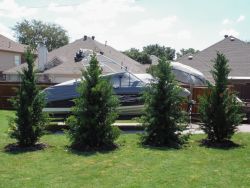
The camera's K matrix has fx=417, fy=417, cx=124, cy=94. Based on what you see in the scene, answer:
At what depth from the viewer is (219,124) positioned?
11.4 meters

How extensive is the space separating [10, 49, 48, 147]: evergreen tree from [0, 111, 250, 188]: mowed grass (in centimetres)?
54

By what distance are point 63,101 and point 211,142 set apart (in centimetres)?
622

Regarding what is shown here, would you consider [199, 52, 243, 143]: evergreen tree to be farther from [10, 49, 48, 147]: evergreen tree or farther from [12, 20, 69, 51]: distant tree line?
[12, 20, 69, 51]: distant tree line

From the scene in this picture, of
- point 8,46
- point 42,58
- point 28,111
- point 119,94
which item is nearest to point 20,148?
point 28,111

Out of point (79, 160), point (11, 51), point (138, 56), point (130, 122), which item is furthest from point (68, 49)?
point (138, 56)

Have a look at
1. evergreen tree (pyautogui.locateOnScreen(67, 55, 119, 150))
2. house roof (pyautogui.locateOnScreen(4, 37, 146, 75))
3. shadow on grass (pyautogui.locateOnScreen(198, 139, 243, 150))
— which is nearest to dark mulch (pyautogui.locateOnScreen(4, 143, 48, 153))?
evergreen tree (pyautogui.locateOnScreen(67, 55, 119, 150))

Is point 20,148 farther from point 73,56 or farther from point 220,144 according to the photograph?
point 73,56

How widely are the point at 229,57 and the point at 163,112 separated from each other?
22.6 metres

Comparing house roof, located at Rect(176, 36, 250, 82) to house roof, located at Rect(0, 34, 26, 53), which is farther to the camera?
house roof, located at Rect(0, 34, 26, 53)

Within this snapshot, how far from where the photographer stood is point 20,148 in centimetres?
1023

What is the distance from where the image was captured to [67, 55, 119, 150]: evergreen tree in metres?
10.4

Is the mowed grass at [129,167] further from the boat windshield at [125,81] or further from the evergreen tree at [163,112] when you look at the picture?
the boat windshield at [125,81]

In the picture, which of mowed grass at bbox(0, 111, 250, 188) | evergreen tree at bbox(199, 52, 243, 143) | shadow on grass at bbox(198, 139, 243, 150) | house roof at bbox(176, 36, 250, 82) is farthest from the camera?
house roof at bbox(176, 36, 250, 82)

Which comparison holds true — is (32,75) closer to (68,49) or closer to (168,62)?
(168,62)
